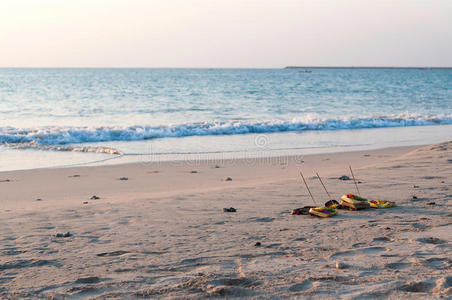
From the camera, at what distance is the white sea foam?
16.2 metres

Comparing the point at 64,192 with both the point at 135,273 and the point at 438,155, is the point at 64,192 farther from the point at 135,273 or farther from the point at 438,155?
the point at 438,155

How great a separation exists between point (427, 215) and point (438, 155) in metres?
5.04

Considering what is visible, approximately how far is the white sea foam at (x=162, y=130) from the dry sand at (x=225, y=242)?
7.08 m

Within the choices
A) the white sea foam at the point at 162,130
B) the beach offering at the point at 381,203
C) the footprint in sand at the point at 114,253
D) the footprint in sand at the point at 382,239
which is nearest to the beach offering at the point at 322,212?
the beach offering at the point at 381,203

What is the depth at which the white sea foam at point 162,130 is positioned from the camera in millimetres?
16219

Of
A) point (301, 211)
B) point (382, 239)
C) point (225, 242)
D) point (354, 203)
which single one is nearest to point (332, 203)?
point (354, 203)

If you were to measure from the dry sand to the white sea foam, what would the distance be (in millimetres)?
7077

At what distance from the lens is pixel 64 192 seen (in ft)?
25.8

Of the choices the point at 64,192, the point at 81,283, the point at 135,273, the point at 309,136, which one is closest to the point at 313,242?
the point at 135,273

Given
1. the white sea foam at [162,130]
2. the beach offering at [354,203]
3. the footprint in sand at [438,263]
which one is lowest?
the white sea foam at [162,130]

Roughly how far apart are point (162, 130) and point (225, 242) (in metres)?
14.4

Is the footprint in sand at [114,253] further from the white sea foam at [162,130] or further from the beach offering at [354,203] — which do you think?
the white sea foam at [162,130]

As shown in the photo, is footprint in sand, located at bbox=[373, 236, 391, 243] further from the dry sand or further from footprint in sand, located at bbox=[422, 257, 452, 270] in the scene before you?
footprint in sand, located at bbox=[422, 257, 452, 270]

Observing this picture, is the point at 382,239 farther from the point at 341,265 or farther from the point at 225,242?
the point at 225,242
